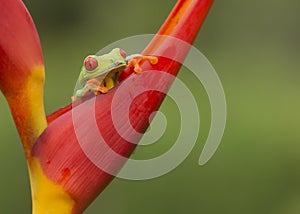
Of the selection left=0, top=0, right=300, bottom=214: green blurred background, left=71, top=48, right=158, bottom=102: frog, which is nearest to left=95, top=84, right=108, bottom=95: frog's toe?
left=71, top=48, right=158, bottom=102: frog

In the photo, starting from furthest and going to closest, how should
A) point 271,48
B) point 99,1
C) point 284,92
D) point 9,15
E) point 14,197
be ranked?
point 99,1 → point 271,48 → point 284,92 → point 14,197 → point 9,15

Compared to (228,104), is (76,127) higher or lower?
higher

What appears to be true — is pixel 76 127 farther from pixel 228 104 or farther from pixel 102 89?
pixel 228 104

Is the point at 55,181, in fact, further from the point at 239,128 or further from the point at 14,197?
the point at 239,128

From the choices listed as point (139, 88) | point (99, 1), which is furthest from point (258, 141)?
point (139, 88)

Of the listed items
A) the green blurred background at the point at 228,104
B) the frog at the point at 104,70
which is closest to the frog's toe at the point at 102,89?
the frog at the point at 104,70

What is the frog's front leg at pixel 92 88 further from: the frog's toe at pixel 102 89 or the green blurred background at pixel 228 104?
the green blurred background at pixel 228 104

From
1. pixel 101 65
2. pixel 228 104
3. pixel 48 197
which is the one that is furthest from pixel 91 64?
pixel 228 104

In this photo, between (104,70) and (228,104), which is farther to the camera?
(228,104)
